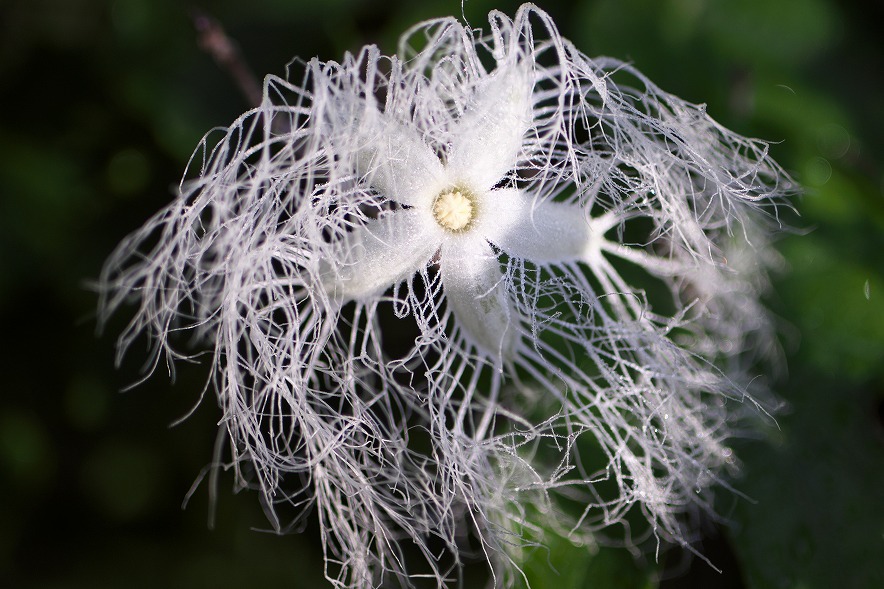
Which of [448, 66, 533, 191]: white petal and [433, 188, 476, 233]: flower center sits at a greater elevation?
[448, 66, 533, 191]: white petal

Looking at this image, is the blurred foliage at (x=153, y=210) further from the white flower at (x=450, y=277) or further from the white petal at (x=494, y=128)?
the white petal at (x=494, y=128)

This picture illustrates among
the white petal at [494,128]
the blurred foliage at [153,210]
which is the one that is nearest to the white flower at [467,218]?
the white petal at [494,128]

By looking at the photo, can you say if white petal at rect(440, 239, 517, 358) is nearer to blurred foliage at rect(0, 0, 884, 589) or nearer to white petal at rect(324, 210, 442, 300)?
white petal at rect(324, 210, 442, 300)

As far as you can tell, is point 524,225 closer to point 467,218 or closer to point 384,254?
point 467,218

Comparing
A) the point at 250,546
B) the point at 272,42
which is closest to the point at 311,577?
the point at 250,546

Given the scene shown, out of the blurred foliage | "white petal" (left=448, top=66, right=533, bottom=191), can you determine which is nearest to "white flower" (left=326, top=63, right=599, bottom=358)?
"white petal" (left=448, top=66, right=533, bottom=191)

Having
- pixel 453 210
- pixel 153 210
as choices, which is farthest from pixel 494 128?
pixel 153 210
